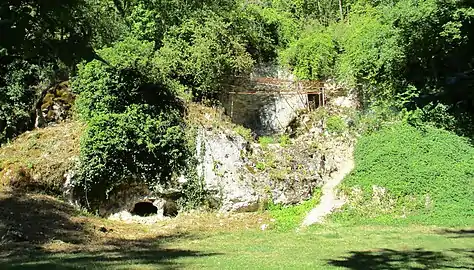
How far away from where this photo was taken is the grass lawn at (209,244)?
9.33 metres

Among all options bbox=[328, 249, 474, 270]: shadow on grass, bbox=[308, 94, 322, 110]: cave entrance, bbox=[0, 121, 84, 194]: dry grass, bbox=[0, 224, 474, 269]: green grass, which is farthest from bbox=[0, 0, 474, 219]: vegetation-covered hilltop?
bbox=[328, 249, 474, 270]: shadow on grass

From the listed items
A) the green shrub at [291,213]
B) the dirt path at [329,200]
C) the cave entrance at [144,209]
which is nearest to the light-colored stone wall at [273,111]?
the dirt path at [329,200]

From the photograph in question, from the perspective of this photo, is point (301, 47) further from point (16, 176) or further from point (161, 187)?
point (16, 176)

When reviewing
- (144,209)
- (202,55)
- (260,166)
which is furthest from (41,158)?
(260,166)

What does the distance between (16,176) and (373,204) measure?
12.8 metres

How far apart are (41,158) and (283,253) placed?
10.4m

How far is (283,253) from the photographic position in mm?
10898

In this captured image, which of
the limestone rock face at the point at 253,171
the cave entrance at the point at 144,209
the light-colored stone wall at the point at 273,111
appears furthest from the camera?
the light-colored stone wall at the point at 273,111

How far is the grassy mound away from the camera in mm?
18062

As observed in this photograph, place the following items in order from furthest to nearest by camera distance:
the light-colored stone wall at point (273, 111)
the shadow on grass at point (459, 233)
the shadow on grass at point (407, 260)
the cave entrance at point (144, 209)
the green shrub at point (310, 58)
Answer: the green shrub at point (310, 58) → the light-colored stone wall at point (273, 111) → the cave entrance at point (144, 209) → the shadow on grass at point (459, 233) → the shadow on grass at point (407, 260)

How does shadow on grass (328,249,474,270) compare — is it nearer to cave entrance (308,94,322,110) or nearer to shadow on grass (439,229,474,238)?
shadow on grass (439,229,474,238)

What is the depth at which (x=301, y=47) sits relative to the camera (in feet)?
85.6

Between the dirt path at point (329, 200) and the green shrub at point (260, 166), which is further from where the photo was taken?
the green shrub at point (260, 166)

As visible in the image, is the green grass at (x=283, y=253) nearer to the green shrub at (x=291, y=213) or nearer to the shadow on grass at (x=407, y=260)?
the shadow on grass at (x=407, y=260)
